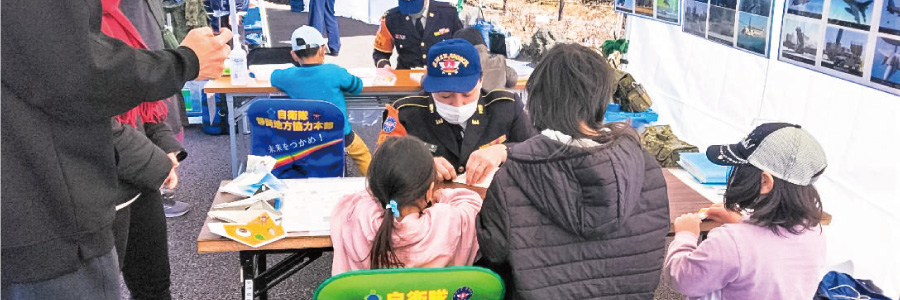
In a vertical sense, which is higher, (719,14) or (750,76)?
(719,14)

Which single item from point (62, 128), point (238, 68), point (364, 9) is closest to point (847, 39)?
point (62, 128)

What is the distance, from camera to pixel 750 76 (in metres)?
3.24

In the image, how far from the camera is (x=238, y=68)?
3.97 metres

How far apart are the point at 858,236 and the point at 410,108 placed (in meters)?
1.74

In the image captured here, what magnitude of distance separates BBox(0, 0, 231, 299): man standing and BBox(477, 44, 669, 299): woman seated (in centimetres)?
70

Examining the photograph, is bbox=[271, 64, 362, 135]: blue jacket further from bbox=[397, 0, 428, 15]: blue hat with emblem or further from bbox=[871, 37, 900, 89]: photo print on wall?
bbox=[871, 37, 900, 89]: photo print on wall

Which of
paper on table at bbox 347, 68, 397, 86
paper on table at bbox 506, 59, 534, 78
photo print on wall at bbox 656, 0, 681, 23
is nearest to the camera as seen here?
photo print on wall at bbox 656, 0, 681, 23

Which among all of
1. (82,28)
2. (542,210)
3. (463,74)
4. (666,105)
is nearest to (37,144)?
(82,28)

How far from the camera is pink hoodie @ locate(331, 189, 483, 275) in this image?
1.66m

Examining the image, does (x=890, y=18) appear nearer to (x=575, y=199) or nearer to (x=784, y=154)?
(x=784, y=154)

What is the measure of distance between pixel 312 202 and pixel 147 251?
513 mm

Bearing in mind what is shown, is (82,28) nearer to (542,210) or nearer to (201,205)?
(542,210)

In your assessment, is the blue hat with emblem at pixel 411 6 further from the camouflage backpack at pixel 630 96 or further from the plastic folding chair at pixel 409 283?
the plastic folding chair at pixel 409 283

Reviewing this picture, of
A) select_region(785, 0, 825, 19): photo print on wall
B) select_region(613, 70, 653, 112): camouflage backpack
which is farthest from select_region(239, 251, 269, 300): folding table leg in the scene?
select_region(613, 70, 653, 112): camouflage backpack
